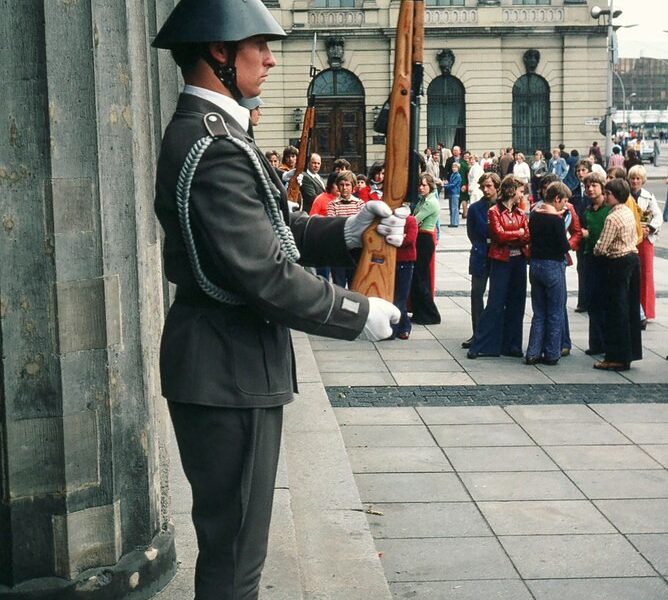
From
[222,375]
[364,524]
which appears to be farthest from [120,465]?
[364,524]

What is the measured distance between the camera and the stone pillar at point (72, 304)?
3.67 meters

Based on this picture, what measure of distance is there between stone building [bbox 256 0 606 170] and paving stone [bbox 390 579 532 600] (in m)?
38.7

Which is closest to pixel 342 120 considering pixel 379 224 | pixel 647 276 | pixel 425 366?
pixel 647 276

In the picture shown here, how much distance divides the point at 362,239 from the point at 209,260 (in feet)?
1.80

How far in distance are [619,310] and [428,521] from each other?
457 cm

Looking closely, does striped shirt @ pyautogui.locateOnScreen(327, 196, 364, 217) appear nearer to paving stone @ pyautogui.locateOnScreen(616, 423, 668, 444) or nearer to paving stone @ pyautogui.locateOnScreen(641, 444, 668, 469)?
paving stone @ pyautogui.locateOnScreen(616, 423, 668, 444)

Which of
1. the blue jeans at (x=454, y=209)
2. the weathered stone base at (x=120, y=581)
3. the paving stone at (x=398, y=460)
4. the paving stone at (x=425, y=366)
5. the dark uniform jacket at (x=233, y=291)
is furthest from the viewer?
the blue jeans at (x=454, y=209)

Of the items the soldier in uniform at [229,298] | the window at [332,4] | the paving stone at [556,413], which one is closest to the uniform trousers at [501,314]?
the paving stone at [556,413]

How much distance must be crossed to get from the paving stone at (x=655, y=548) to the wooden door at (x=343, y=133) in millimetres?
38465

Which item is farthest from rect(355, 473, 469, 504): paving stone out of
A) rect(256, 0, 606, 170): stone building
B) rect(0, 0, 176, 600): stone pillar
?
rect(256, 0, 606, 170): stone building

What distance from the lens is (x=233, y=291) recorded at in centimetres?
304

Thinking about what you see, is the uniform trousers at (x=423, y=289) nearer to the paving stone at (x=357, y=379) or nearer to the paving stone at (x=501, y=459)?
the paving stone at (x=357, y=379)

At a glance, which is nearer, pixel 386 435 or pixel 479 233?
pixel 386 435

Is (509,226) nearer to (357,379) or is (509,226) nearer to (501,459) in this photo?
(357,379)
